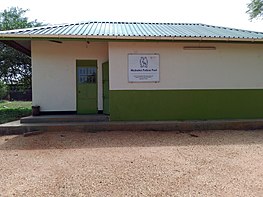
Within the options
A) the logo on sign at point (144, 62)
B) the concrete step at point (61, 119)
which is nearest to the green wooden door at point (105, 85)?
the concrete step at point (61, 119)

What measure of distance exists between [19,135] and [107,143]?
3.12 meters

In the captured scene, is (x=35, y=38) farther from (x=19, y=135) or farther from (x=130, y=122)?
(x=130, y=122)

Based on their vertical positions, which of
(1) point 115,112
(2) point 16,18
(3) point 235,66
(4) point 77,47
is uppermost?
(2) point 16,18

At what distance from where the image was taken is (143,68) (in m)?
9.07

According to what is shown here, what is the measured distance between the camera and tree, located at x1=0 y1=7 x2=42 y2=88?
1916 cm

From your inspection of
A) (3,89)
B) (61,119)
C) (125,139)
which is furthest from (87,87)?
(3,89)

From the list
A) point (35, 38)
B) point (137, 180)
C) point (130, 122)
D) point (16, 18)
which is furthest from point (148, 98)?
point (16, 18)

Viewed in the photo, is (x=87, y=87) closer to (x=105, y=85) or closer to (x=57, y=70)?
(x=105, y=85)

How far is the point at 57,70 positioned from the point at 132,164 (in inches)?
250

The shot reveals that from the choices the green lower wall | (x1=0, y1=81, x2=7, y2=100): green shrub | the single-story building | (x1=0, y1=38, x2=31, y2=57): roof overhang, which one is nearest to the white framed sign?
the single-story building

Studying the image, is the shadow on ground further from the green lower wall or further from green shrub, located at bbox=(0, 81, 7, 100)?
green shrub, located at bbox=(0, 81, 7, 100)

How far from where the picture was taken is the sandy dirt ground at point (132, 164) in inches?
149

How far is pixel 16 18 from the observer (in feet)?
77.6

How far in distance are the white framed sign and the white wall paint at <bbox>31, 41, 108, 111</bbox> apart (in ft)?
5.75
